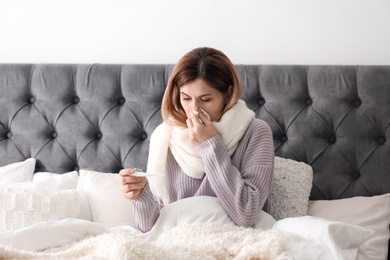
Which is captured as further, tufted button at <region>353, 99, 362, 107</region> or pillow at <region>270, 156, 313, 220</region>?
tufted button at <region>353, 99, 362, 107</region>

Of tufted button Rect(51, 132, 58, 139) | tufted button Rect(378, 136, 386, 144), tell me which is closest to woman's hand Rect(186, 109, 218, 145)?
tufted button Rect(378, 136, 386, 144)

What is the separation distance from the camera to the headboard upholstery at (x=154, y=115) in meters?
2.32

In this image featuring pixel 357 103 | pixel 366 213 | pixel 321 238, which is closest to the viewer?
pixel 321 238

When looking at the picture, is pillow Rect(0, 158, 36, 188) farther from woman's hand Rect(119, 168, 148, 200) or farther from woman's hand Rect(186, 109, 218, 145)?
woman's hand Rect(186, 109, 218, 145)

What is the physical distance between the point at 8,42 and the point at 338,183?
147cm

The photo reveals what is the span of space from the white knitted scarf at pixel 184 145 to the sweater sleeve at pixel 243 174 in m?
0.04

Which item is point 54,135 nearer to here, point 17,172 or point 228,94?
point 17,172

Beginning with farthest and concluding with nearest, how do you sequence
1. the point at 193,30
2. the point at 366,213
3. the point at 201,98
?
the point at 193,30
the point at 366,213
the point at 201,98

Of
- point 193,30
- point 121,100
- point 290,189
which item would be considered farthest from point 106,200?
point 193,30

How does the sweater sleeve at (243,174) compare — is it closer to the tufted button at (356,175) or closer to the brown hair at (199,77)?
the brown hair at (199,77)

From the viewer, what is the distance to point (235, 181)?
203cm

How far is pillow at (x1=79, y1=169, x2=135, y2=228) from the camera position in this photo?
2.29 metres

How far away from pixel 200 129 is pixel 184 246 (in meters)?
0.47

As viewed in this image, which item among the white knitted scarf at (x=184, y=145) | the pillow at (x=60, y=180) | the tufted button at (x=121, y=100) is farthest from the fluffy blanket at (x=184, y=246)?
the tufted button at (x=121, y=100)
